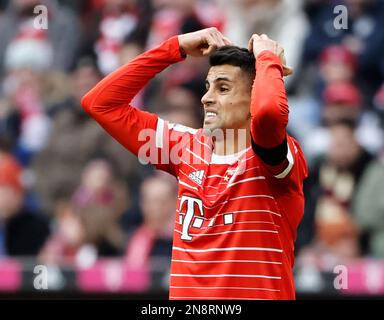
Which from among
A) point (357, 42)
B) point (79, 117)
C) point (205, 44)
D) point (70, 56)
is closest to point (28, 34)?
point (70, 56)

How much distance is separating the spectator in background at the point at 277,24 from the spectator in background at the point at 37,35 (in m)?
1.62

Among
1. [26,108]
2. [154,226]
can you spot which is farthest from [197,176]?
[26,108]

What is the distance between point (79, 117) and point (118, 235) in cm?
128

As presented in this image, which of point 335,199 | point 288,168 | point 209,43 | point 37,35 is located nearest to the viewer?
point 288,168

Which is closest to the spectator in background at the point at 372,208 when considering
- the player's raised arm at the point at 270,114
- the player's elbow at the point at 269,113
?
the player's raised arm at the point at 270,114

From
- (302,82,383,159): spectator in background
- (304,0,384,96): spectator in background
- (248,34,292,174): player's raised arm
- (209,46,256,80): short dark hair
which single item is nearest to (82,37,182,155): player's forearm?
(209,46,256,80): short dark hair

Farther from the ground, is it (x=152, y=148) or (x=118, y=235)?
(x=118, y=235)

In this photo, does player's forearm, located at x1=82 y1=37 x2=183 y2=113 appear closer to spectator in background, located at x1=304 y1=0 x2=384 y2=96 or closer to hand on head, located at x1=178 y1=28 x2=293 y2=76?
hand on head, located at x1=178 y1=28 x2=293 y2=76

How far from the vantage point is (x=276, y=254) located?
4.14m

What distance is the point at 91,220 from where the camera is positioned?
8.25 meters

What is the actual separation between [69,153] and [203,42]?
14.3ft

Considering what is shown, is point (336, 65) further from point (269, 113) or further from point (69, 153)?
point (269, 113)

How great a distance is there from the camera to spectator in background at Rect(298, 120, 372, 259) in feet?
24.9
